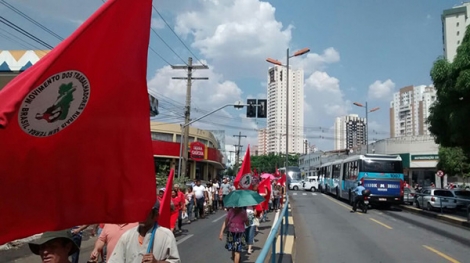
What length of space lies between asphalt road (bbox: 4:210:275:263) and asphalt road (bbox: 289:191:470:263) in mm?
1248

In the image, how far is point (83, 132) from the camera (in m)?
2.07

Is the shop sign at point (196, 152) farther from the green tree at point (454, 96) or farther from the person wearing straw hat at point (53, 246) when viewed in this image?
the person wearing straw hat at point (53, 246)

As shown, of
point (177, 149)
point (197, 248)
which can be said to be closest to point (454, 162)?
→ point (177, 149)

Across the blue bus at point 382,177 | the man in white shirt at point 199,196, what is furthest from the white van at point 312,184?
the man in white shirt at point 199,196

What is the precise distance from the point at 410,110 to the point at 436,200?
87.8 m

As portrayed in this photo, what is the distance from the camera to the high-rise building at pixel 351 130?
338 feet

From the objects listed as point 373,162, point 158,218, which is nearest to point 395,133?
point 373,162

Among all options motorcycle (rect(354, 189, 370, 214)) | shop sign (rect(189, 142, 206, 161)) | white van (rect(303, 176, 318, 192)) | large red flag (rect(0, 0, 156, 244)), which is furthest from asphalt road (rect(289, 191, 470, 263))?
white van (rect(303, 176, 318, 192))

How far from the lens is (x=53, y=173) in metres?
1.96

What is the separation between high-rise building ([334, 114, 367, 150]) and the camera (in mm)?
103062

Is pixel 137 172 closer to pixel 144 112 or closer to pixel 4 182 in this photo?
pixel 144 112

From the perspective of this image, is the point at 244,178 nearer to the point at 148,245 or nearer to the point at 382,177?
the point at 148,245

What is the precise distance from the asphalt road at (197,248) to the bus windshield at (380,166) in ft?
37.6

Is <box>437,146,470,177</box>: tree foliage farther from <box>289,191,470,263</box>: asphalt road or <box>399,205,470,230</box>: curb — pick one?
<box>289,191,470,263</box>: asphalt road
